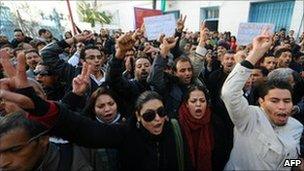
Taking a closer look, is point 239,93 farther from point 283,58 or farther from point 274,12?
point 274,12

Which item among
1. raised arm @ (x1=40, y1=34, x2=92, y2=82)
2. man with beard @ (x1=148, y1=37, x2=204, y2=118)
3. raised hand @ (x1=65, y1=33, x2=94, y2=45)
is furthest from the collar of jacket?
raised hand @ (x1=65, y1=33, x2=94, y2=45)

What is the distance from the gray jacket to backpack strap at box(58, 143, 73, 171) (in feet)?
3.91

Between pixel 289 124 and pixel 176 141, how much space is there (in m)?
0.93

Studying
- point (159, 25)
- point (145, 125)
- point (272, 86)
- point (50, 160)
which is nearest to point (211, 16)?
point (159, 25)

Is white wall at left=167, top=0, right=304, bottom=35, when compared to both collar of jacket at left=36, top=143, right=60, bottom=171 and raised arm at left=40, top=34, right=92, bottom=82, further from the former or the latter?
collar of jacket at left=36, top=143, right=60, bottom=171

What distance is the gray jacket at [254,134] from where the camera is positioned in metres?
2.31

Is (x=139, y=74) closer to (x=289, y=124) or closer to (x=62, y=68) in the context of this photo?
(x=62, y=68)

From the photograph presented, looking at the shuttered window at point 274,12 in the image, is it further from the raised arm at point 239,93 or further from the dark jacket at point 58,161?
the dark jacket at point 58,161

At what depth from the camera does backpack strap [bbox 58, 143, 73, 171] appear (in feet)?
6.05

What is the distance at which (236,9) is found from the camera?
53.4 ft

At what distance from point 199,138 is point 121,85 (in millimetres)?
1143

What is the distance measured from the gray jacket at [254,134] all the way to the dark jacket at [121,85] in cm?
135

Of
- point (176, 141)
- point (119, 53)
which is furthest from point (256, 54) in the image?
point (119, 53)

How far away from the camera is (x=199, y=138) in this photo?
2787 millimetres
